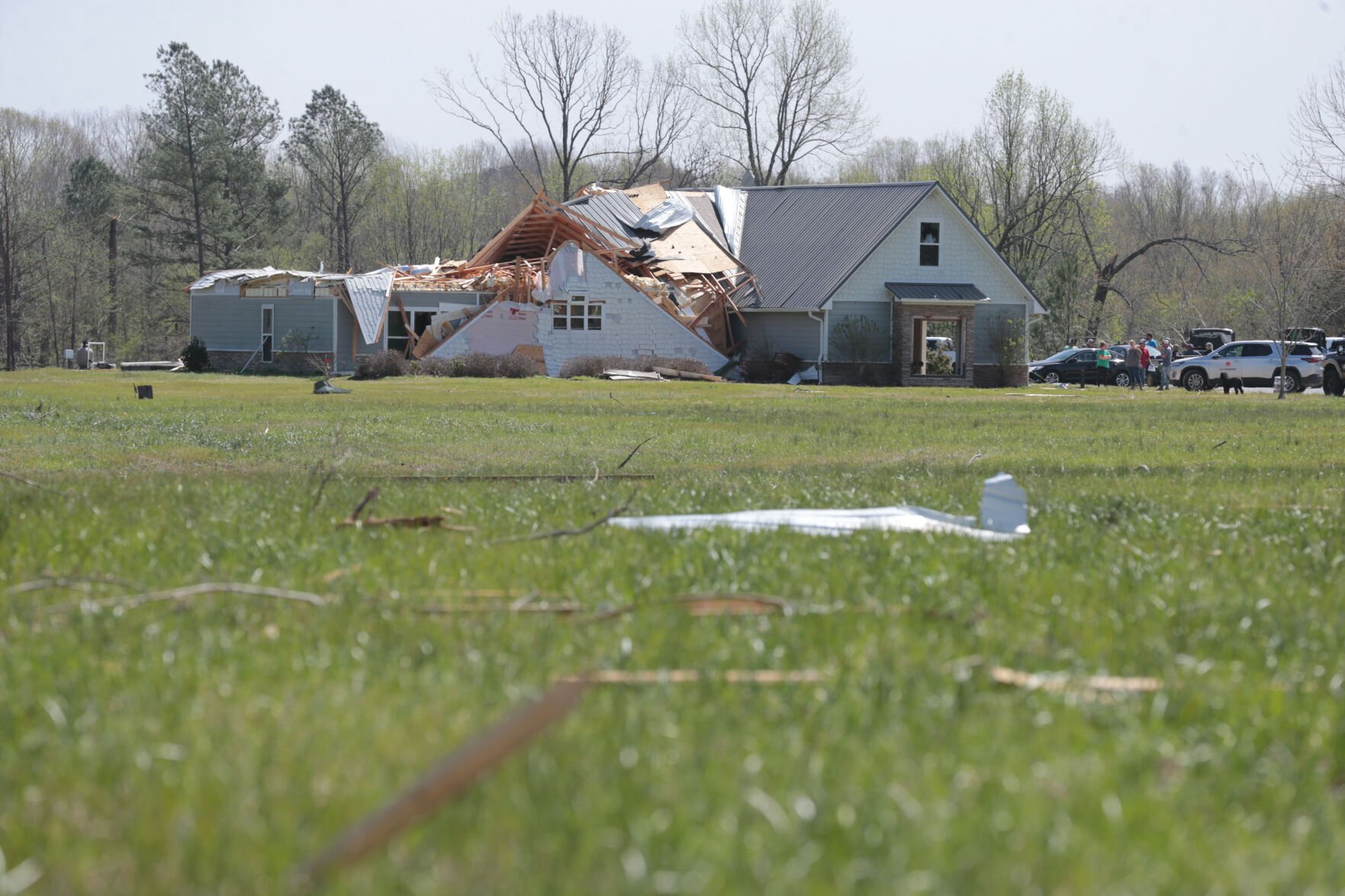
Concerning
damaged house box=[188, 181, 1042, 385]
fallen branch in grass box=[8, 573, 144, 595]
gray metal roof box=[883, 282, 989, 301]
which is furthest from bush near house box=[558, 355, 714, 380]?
fallen branch in grass box=[8, 573, 144, 595]

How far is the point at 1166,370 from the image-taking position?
5028 centimetres

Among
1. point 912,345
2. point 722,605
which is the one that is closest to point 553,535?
point 722,605

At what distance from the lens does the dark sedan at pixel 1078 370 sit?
177 feet

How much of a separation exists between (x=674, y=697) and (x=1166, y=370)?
163 feet

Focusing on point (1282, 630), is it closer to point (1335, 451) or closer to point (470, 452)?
point (470, 452)

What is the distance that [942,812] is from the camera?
3289mm

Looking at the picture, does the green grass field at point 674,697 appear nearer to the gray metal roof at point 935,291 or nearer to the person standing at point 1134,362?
the gray metal roof at point 935,291

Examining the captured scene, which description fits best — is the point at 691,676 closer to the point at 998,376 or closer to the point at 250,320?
the point at 998,376

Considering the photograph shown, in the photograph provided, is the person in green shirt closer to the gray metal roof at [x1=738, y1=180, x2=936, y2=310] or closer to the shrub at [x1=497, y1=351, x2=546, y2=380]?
the gray metal roof at [x1=738, y1=180, x2=936, y2=310]

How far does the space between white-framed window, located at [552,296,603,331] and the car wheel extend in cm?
2326

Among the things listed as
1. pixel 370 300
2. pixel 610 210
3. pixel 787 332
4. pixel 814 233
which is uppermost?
pixel 610 210

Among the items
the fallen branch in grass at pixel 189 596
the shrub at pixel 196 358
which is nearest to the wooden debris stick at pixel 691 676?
the fallen branch in grass at pixel 189 596

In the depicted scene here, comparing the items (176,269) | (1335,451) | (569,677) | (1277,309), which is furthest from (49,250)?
(569,677)

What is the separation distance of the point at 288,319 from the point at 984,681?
49255 millimetres
